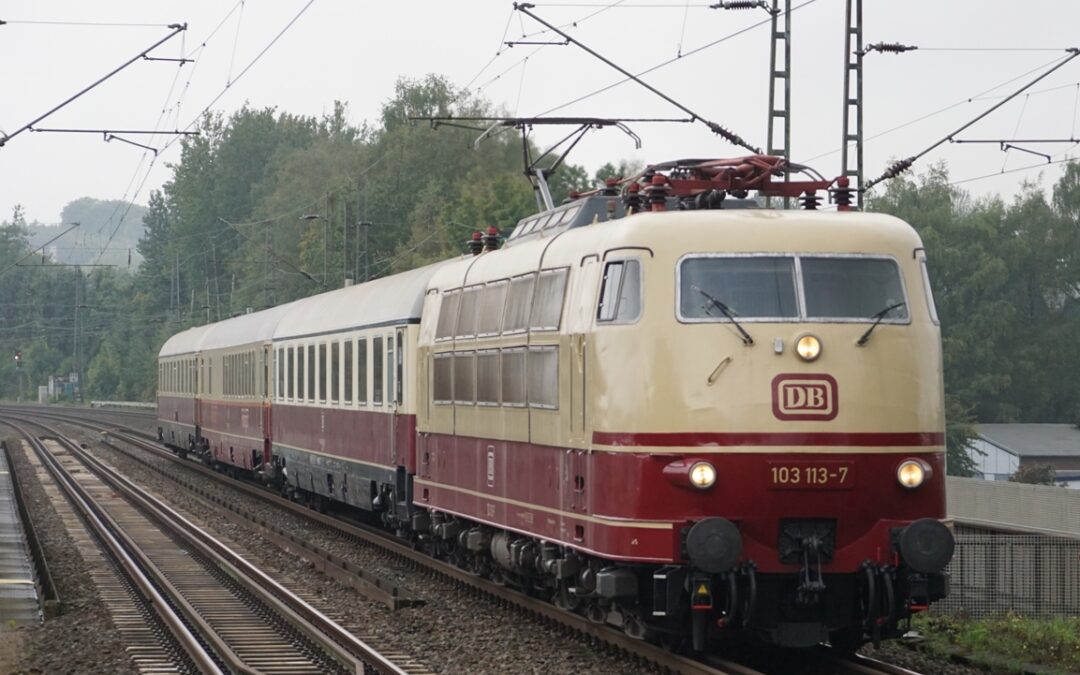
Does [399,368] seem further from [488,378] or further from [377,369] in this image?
[488,378]

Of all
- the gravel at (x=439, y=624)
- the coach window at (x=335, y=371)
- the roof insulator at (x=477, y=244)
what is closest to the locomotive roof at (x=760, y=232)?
the gravel at (x=439, y=624)

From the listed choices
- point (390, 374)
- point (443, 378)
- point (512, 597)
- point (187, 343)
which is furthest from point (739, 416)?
point (187, 343)

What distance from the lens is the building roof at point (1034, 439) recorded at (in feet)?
246

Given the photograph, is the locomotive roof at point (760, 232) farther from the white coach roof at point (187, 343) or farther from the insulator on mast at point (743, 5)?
the white coach roof at point (187, 343)

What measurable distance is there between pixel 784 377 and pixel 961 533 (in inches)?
241

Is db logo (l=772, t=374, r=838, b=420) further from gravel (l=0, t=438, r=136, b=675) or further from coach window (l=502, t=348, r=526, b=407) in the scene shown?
gravel (l=0, t=438, r=136, b=675)

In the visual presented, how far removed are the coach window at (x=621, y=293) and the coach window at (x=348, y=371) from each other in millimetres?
12456

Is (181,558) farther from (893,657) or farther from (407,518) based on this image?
(893,657)

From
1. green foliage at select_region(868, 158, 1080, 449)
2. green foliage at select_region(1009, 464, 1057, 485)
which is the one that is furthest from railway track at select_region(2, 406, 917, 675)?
green foliage at select_region(868, 158, 1080, 449)

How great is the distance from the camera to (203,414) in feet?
143

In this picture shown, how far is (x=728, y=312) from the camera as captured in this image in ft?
40.1

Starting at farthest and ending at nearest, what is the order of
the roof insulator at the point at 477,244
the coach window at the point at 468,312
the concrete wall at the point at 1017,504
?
the concrete wall at the point at 1017,504
the roof insulator at the point at 477,244
the coach window at the point at 468,312

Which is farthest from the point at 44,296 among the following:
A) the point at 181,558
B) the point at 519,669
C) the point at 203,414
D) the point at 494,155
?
the point at 519,669

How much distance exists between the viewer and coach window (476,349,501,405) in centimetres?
1570
